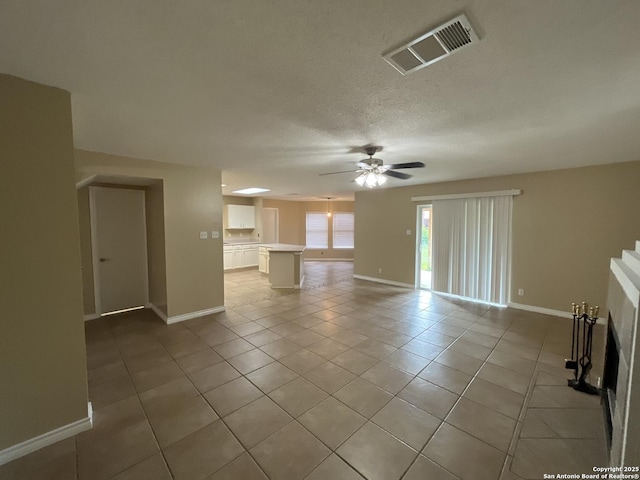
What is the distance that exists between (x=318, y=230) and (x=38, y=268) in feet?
29.6

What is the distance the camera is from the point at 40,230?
175 cm

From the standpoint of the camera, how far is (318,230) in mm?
10555

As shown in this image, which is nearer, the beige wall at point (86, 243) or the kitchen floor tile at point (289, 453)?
the kitchen floor tile at point (289, 453)

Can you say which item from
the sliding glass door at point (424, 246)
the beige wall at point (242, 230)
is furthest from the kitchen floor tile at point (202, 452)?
the beige wall at point (242, 230)

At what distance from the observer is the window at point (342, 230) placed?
34.3ft

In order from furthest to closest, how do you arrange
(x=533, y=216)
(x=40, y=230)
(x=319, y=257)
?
(x=319, y=257) < (x=533, y=216) < (x=40, y=230)

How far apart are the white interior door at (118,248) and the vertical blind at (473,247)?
5.96 m

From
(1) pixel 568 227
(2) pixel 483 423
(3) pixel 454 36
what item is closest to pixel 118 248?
(3) pixel 454 36

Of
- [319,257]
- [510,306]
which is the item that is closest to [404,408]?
[510,306]

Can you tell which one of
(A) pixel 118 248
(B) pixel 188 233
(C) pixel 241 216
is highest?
(C) pixel 241 216

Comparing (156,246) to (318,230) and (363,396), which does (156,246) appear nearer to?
(363,396)

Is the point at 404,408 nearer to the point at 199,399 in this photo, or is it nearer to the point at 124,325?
the point at 199,399

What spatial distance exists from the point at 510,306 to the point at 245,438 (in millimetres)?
5018

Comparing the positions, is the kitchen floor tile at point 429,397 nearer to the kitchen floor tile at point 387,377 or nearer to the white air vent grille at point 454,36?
the kitchen floor tile at point 387,377
